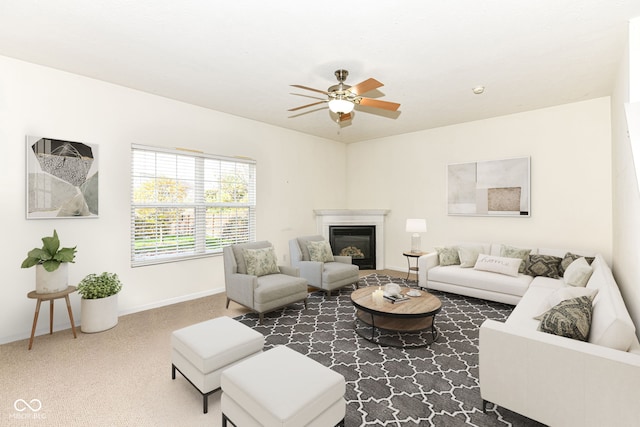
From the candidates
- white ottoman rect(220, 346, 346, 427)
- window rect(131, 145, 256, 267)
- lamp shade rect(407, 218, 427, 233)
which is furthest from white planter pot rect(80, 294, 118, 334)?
lamp shade rect(407, 218, 427, 233)

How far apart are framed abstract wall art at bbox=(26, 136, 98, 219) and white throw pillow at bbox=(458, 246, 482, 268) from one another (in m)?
5.19

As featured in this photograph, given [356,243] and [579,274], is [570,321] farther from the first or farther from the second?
[356,243]

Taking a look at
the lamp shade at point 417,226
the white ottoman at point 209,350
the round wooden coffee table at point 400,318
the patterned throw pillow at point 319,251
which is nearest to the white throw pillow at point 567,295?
the round wooden coffee table at point 400,318

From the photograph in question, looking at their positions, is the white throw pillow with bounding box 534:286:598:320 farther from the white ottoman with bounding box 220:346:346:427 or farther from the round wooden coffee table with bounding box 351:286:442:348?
the white ottoman with bounding box 220:346:346:427

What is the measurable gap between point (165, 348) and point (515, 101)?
5467 mm

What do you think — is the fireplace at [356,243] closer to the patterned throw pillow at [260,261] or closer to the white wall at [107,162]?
the white wall at [107,162]

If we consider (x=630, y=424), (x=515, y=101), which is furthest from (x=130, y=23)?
(x=515, y=101)

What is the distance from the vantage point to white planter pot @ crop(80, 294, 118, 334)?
3270mm

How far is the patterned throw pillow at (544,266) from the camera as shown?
4090 millimetres

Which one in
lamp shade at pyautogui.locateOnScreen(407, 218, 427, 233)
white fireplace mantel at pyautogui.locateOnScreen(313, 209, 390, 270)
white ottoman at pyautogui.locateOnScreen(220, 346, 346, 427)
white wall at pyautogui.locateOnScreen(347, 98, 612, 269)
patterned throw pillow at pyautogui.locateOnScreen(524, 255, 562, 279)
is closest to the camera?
white ottoman at pyautogui.locateOnScreen(220, 346, 346, 427)

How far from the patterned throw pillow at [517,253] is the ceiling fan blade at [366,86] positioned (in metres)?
3.40

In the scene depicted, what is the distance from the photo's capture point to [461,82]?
365cm

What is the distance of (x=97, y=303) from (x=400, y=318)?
332 cm

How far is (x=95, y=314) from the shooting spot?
Result: 10.8ft
